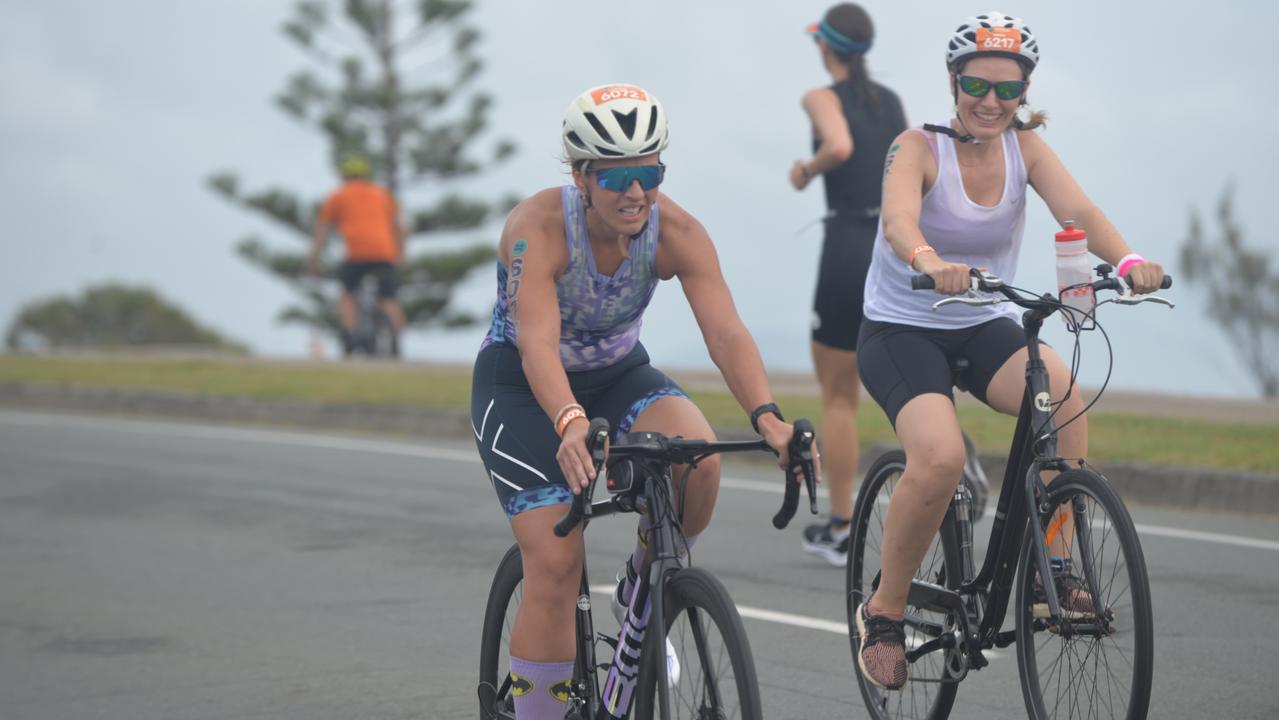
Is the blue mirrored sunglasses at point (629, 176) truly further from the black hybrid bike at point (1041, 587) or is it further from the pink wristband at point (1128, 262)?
the pink wristband at point (1128, 262)

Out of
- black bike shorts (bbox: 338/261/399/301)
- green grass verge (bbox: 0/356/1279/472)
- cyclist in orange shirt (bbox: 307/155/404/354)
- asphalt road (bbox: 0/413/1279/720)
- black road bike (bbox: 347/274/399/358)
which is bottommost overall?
asphalt road (bbox: 0/413/1279/720)

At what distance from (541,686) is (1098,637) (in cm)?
146

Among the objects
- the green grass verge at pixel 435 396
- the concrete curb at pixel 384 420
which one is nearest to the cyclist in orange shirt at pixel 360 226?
the green grass verge at pixel 435 396

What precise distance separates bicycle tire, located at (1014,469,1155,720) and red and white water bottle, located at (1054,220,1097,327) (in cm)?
45

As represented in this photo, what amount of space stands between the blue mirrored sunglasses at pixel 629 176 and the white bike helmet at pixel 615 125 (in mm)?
36

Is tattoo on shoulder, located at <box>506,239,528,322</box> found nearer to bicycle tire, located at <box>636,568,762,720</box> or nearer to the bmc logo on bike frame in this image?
bicycle tire, located at <box>636,568,762,720</box>

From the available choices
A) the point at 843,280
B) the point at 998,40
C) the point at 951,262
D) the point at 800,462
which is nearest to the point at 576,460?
the point at 800,462

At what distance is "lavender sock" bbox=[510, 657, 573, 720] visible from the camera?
4.70m

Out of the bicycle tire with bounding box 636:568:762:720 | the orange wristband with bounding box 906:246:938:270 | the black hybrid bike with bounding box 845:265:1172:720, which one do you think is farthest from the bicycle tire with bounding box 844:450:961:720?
the bicycle tire with bounding box 636:568:762:720

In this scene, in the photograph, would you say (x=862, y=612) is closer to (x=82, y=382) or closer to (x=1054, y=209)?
(x=1054, y=209)

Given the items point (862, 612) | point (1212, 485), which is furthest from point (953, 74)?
point (1212, 485)

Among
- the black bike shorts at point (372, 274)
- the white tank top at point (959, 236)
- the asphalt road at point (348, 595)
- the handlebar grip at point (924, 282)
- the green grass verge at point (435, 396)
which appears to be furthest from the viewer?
the black bike shorts at point (372, 274)

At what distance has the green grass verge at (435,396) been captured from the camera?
35.0ft

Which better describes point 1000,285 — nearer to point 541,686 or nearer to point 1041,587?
point 1041,587
